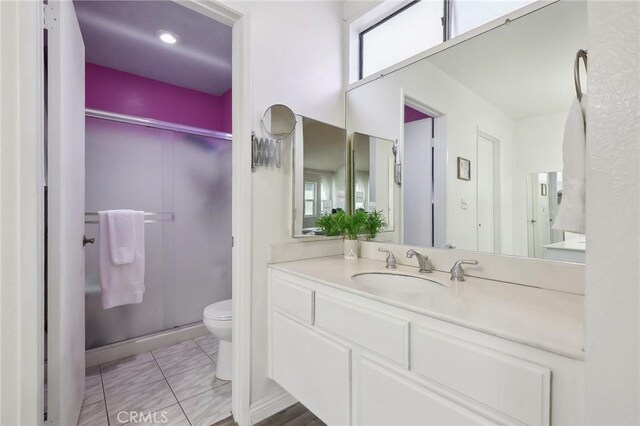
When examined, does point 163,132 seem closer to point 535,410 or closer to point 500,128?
point 500,128

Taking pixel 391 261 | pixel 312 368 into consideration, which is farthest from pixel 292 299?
pixel 391 261

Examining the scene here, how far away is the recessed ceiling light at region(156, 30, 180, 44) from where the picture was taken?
86.3 inches

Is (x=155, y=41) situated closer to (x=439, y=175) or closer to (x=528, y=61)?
(x=439, y=175)

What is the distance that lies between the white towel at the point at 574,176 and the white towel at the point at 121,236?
2579 mm

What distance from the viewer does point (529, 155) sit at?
4.15ft

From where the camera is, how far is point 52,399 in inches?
45.7

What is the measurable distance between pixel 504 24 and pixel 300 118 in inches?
42.8

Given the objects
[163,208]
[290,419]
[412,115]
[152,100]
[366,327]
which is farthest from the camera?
[152,100]

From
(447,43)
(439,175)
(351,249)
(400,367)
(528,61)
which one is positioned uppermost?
(447,43)

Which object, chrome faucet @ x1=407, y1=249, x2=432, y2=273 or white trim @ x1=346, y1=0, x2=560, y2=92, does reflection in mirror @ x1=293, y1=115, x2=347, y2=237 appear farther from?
chrome faucet @ x1=407, y1=249, x2=432, y2=273

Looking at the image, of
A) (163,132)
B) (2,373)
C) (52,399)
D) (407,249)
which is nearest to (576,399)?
(407,249)

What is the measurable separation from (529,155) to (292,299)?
1.27 m

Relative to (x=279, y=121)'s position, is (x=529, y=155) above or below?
below

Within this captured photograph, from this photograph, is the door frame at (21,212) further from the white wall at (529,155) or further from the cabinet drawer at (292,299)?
the white wall at (529,155)
